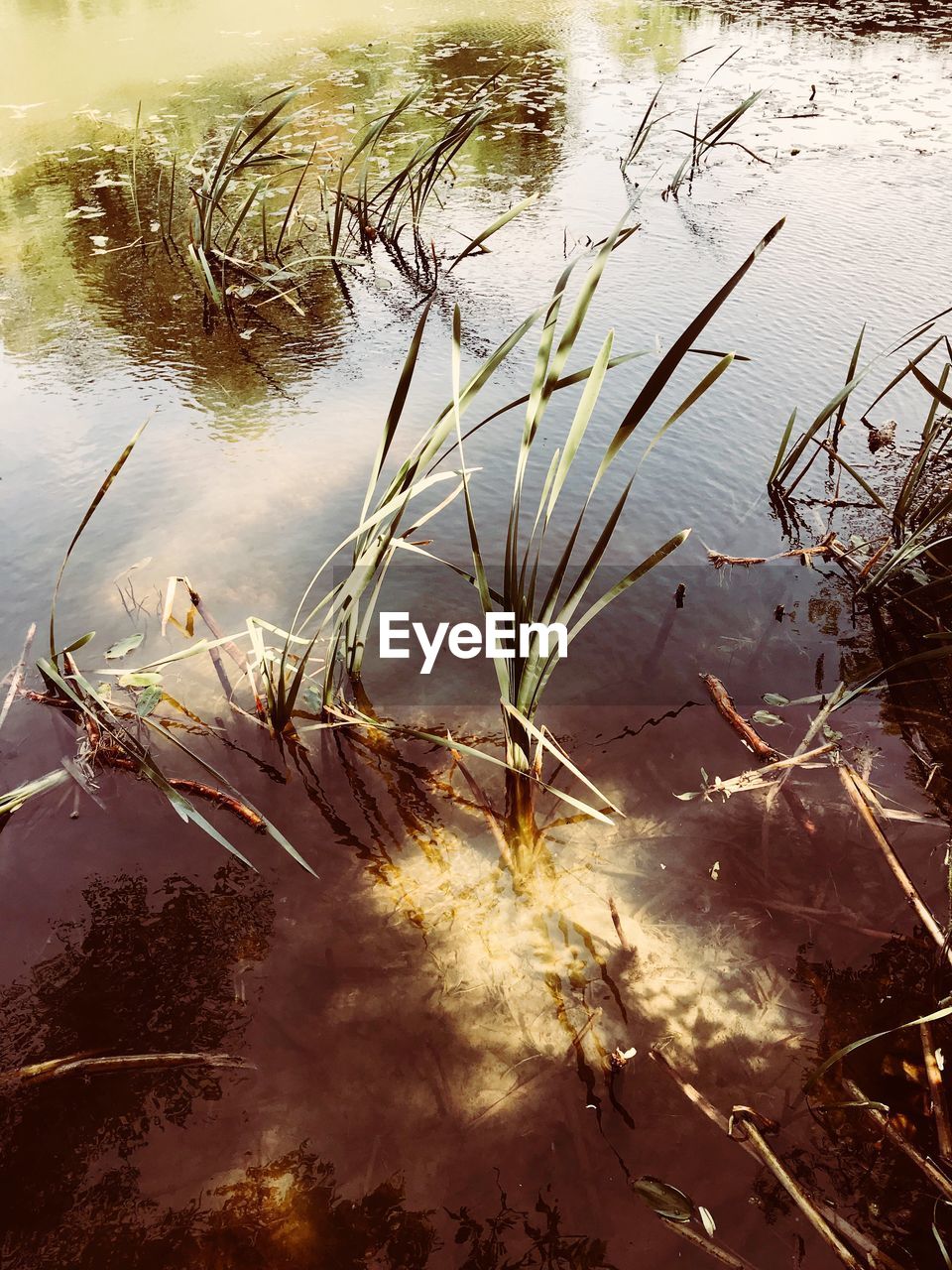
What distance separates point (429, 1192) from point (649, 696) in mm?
916

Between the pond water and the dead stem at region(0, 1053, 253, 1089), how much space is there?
0.05 feet

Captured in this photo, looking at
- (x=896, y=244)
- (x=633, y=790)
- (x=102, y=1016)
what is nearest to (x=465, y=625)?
(x=633, y=790)

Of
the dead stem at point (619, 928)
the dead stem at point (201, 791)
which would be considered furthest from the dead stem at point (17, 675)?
the dead stem at point (619, 928)

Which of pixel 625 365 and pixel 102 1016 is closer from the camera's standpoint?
pixel 102 1016

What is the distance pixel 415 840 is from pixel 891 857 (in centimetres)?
76

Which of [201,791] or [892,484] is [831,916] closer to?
[201,791]

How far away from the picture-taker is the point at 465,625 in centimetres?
173

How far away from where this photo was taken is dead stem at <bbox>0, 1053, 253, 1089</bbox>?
3.35 ft

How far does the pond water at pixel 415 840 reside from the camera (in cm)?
94

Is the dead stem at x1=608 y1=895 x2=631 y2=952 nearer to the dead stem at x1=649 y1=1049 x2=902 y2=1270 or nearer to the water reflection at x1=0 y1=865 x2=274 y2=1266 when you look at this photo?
the dead stem at x1=649 y1=1049 x2=902 y2=1270

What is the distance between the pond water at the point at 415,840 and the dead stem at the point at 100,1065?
15mm

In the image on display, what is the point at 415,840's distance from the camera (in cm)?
131

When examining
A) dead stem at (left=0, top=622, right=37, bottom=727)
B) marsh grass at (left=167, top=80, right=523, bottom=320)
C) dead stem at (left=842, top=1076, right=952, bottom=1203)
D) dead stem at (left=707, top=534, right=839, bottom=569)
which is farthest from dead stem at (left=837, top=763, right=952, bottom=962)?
marsh grass at (left=167, top=80, right=523, bottom=320)

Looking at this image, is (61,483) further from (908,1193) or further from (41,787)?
(908,1193)
